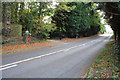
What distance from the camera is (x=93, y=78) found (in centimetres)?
471

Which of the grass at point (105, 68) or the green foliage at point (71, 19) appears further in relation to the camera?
the green foliage at point (71, 19)

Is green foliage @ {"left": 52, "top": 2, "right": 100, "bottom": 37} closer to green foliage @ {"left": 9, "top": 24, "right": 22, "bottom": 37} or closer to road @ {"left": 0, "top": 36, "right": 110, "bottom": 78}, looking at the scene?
green foliage @ {"left": 9, "top": 24, "right": 22, "bottom": 37}

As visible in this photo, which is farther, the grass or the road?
the road

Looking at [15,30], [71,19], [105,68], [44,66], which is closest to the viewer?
[105,68]

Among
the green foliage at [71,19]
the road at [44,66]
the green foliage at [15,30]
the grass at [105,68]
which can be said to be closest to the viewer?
the grass at [105,68]

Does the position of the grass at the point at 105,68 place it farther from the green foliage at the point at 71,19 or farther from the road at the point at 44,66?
the green foliage at the point at 71,19

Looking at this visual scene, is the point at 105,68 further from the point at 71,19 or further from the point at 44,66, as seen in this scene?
the point at 71,19

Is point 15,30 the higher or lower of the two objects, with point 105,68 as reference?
higher

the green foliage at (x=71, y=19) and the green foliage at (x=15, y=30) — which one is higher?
the green foliage at (x=71, y=19)

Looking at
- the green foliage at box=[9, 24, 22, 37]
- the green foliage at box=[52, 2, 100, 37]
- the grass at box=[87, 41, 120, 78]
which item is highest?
the green foliage at box=[52, 2, 100, 37]

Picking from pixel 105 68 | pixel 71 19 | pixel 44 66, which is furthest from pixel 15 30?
pixel 71 19

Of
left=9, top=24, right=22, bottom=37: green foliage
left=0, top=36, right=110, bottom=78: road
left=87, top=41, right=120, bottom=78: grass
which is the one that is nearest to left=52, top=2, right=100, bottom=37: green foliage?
left=9, top=24, right=22, bottom=37: green foliage

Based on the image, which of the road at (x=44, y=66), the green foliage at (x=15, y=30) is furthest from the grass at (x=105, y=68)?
the green foliage at (x=15, y=30)

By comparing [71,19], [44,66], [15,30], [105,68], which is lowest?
[44,66]
